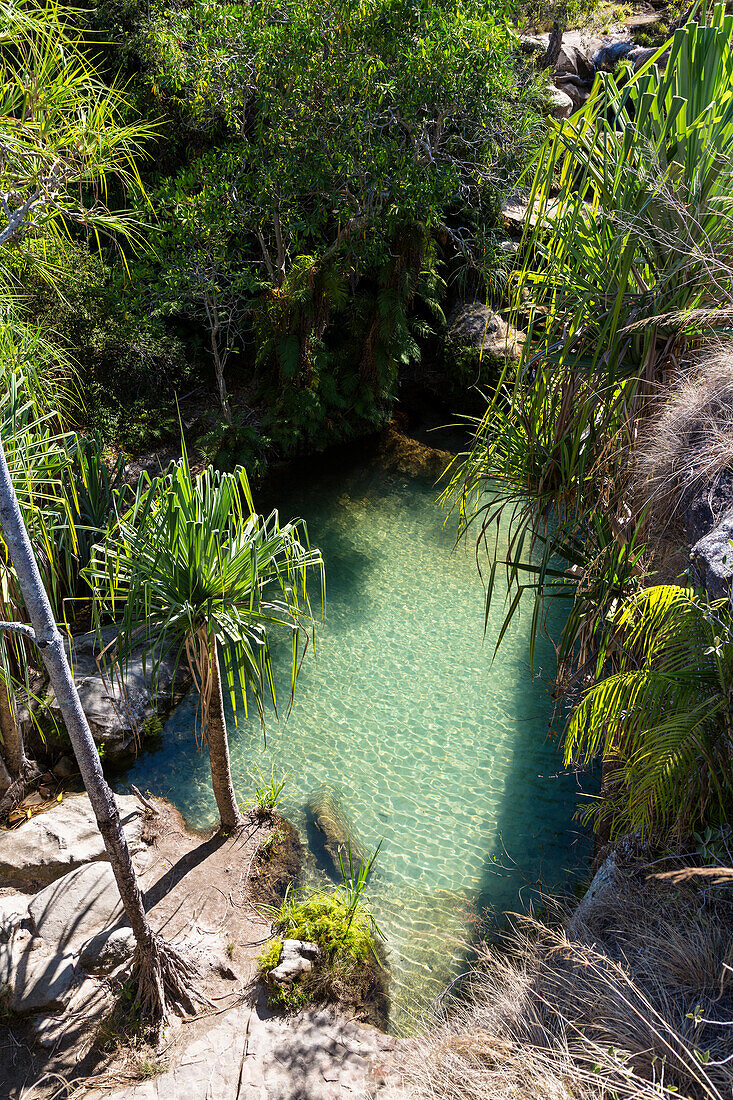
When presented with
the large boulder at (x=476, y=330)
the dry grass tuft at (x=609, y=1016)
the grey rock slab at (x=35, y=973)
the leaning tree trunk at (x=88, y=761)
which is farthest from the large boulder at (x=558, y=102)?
the grey rock slab at (x=35, y=973)

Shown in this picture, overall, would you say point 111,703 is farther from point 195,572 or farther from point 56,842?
point 195,572

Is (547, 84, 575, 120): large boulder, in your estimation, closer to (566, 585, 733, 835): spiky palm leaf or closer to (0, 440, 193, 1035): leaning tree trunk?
(566, 585, 733, 835): spiky palm leaf

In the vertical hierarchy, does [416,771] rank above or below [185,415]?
below

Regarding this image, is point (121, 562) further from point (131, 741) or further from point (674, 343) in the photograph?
point (674, 343)

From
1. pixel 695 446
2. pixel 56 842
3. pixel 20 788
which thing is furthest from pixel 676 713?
pixel 20 788

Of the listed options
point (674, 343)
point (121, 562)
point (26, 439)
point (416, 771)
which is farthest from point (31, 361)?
point (416, 771)

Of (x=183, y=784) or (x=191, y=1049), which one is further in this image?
(x=183, y=784)
